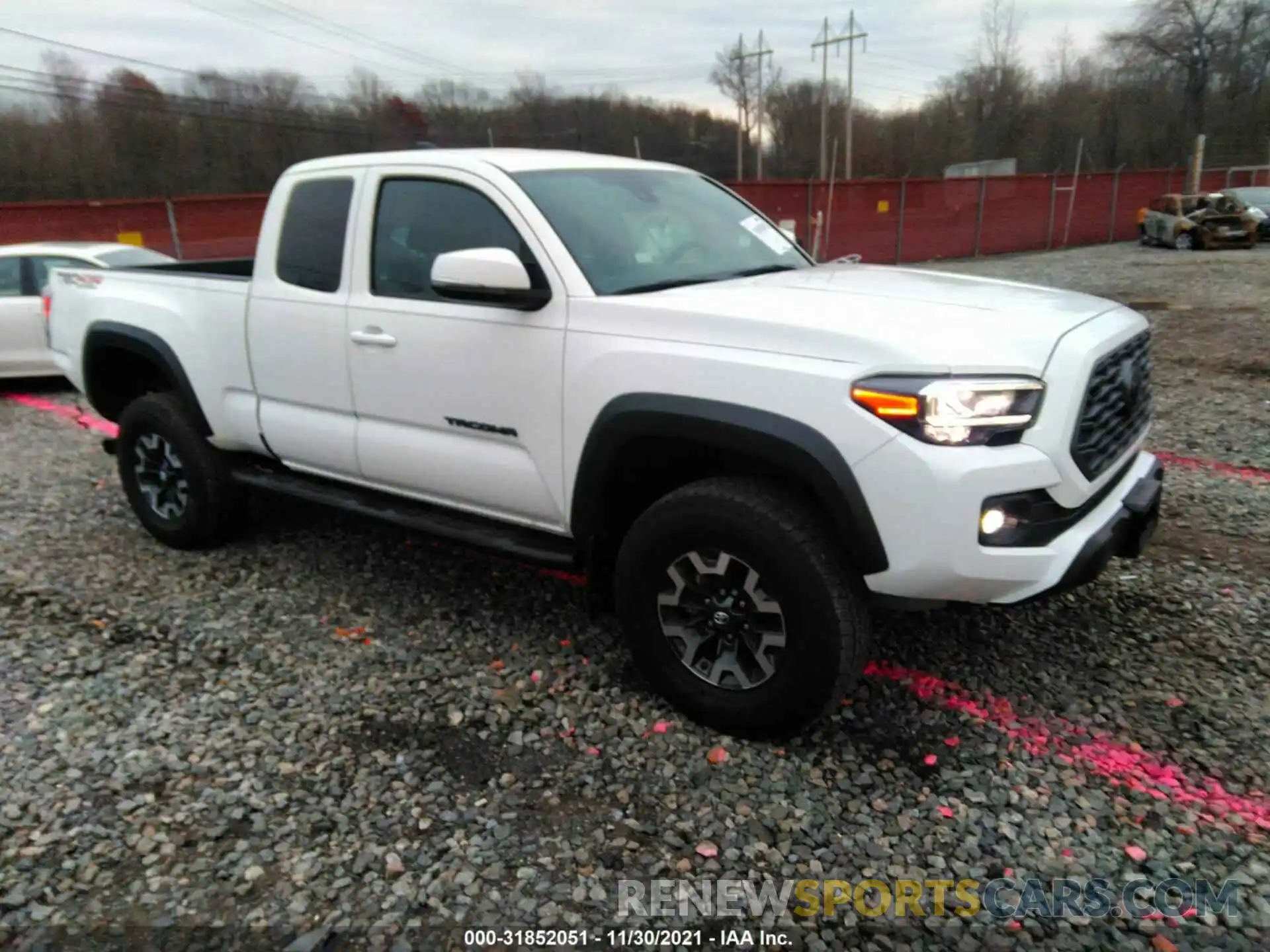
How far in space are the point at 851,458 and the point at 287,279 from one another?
9.29 ft

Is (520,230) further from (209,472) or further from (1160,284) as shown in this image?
(1160,284)

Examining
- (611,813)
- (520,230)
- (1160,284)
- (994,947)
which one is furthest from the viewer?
(1160,284)

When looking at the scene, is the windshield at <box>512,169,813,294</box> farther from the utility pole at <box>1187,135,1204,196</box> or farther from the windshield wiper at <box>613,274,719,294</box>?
the utility pole at <box>1187,135,1204,196</box>

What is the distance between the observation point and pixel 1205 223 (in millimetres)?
23438

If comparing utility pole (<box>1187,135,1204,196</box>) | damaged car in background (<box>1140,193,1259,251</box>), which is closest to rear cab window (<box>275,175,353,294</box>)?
damaged car in background (<box>1140,193,1259,251</box>)

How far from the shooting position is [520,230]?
3.48 meters

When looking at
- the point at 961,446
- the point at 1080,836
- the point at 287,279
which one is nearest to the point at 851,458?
the point at 961,446

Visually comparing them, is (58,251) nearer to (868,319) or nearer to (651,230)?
(651,230)

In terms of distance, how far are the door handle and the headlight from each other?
1.97 m

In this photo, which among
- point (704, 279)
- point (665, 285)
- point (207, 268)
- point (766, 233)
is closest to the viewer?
point (665, 285)

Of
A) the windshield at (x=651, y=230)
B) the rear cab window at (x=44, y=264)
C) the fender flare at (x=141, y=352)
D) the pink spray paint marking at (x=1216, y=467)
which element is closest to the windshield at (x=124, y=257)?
the rear cab window at (x=44, y=264)

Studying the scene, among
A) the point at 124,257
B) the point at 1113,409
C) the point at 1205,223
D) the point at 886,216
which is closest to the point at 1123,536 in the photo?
the point at 1113,409

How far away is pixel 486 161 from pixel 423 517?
1.47 m

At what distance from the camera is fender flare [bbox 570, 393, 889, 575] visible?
272 cm
